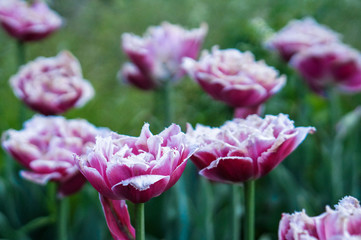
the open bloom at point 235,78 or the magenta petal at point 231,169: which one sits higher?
the open bloom at point 235,78

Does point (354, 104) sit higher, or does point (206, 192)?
point (354, 104)

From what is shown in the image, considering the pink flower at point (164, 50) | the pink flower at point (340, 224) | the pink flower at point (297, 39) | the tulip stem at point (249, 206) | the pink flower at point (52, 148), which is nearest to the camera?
the pink flower at point (340, 224)

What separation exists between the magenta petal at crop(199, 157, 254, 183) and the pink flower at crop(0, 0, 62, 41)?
0.79 metres

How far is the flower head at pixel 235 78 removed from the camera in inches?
35.6

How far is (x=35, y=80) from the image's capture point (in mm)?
1128

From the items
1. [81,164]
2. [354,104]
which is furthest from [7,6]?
[354,104]

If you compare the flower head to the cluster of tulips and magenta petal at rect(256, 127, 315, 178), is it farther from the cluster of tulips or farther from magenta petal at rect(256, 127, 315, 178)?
magenta petal at rect(256, 127, 315, 178)

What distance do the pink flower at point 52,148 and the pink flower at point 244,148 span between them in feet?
0.85

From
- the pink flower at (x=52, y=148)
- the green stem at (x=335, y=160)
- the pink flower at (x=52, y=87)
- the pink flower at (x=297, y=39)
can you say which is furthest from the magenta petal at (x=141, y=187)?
the pink flower at (x=297, y=39)

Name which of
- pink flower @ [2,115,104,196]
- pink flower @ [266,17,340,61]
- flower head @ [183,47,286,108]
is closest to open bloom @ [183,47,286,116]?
flower head @ [183,47,286,108]

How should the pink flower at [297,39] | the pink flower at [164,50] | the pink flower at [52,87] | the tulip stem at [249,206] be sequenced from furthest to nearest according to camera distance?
1. the pink flower at [297,39]
2. the pink flower at [164,50]
3. the pink flower at [52,87]
4. the tulip stem at [249,206]

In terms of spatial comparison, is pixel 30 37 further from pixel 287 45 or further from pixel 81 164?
pixel 81 164

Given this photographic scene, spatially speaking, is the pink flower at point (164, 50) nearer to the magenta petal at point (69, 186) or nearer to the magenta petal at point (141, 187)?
the magenta petal at point (69, 186)

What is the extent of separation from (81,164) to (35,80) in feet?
2.01
